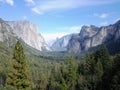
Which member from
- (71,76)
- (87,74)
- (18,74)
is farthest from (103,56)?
(18,74)

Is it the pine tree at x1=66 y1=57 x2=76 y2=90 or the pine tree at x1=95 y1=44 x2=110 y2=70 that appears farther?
the pine tree at x1=66 y1=57 x2=76 y2=90

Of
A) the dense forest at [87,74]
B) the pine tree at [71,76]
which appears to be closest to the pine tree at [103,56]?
the dense forest at [87,74]

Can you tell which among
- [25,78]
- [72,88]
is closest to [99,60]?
[72,88]

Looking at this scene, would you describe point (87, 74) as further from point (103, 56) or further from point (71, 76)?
point (103, 56)

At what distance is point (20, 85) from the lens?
3500cm

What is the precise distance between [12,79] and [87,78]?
175ft

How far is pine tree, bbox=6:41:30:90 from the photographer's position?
1373 inches

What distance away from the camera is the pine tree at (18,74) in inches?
1373

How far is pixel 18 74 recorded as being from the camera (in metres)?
34.9

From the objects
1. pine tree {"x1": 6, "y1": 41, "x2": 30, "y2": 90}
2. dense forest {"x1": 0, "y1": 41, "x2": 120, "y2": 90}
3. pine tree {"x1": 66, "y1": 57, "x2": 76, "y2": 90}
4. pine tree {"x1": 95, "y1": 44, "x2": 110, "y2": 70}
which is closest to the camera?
pine tree {"x1": 6, "y1": 41, "x2": 30, "y2": 90}

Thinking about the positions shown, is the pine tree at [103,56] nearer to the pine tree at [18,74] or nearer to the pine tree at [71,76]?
the pine tree at [71,76]

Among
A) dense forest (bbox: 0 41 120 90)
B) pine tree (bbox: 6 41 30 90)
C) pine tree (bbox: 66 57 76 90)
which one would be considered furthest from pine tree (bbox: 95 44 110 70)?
pine tree (bbox: 6 41 30 90)

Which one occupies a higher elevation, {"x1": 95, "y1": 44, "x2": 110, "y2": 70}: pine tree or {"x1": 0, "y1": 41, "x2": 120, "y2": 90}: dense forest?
{"x1": 95, "y1": 44, "x2": 110, "y2": 70}: pine tree

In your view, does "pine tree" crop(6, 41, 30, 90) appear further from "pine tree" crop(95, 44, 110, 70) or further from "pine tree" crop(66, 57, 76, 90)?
"pine tree" crop(66, 57, 76, 90)
